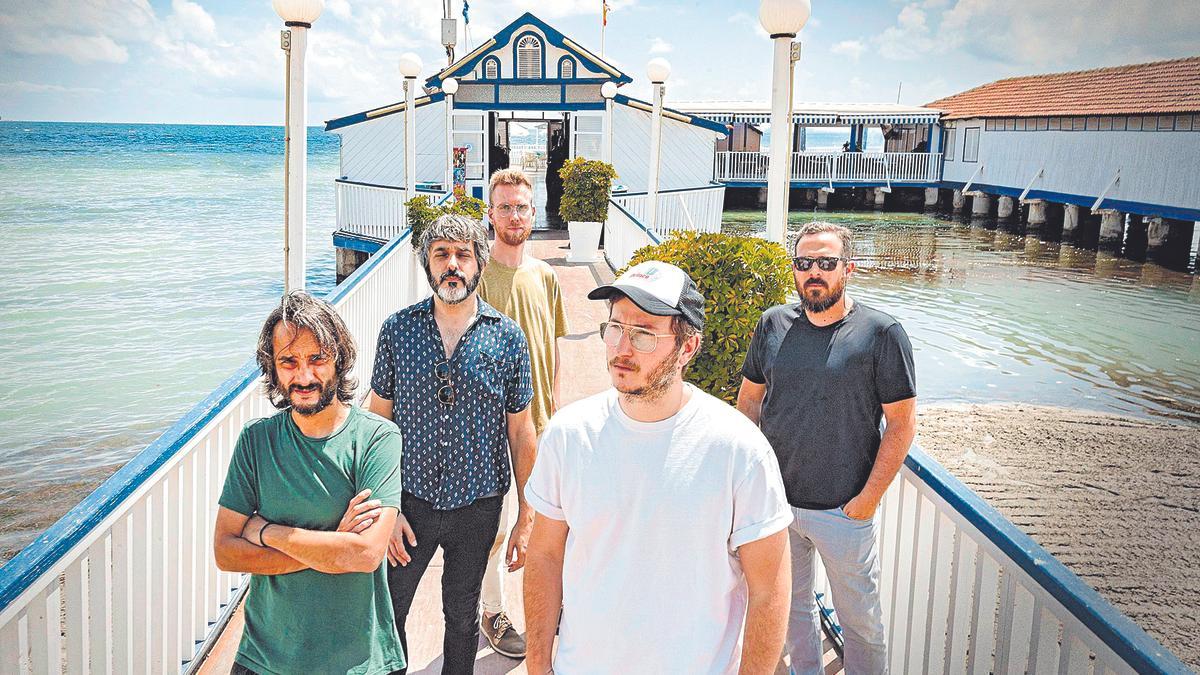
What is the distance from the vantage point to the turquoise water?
12992mm

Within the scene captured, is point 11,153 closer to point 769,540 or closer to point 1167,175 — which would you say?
point 1167,175

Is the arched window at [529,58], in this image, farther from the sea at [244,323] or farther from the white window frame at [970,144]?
the white window frame at [970,144]

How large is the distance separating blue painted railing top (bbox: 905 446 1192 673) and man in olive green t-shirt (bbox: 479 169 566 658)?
1.49m

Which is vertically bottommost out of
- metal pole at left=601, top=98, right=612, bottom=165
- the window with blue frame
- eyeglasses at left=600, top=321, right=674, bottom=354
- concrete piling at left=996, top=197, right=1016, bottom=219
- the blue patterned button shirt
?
the blue patterned button shirt

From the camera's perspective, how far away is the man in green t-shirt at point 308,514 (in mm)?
2293

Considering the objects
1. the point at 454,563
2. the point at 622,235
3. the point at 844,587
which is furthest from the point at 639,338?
the point at 622,235

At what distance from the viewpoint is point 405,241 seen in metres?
10.1

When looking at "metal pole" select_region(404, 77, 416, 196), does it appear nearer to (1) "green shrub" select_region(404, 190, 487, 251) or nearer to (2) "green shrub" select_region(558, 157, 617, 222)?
(1) "green shrub" select_region(404, 190, 487, 251)

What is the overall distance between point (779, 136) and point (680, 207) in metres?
14.1

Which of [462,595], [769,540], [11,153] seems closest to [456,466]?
[462,595]

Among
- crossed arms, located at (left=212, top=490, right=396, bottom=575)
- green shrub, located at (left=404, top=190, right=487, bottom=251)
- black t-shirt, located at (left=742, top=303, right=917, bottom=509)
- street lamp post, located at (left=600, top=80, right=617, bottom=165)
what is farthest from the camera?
street lamp post, located at (left=600, top=80, right=617, bottom=165)

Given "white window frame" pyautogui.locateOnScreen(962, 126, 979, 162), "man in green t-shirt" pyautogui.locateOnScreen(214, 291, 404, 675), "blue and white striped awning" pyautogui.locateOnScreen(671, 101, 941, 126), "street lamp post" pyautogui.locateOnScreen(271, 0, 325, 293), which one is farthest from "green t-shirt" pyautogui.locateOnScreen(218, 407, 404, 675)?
"white window frame" pyautogui.locateOnScreen(962, 126, 979, 162)

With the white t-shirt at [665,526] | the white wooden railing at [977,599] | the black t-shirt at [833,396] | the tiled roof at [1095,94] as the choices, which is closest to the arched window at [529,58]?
the tiled roof at [1095,94]

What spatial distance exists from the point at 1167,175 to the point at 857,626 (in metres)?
29.5
